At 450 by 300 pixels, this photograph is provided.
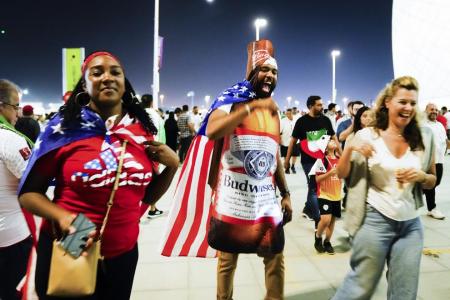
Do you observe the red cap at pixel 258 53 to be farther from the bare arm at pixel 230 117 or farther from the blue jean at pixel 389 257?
the blue jean at pixel 389 257

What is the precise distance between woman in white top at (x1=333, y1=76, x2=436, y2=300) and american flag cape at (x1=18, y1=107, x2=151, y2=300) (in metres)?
1.58

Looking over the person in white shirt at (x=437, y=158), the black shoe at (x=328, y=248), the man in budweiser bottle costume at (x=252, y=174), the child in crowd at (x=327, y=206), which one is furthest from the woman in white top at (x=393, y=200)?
the person in white shirt at (x=437, y=158)

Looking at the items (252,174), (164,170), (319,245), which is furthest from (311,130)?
(164,170)

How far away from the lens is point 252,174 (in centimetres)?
249

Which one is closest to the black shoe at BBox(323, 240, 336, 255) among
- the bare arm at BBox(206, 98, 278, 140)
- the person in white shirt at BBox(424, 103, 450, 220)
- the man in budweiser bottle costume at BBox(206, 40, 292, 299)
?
the man in budweiser bottle costume at BBox(206, 40, 292, 299)

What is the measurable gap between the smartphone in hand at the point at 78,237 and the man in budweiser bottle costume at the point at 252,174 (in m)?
1.07

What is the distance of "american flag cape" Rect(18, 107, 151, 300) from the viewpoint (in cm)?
172

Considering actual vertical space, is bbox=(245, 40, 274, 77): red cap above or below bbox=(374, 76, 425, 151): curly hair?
above

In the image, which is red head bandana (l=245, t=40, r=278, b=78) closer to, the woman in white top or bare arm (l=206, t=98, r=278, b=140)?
bare arm (l=206, t=98, r=278, b=140)

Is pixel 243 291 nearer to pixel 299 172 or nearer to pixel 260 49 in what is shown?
pixel 260 49

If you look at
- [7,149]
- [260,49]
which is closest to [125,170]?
[7,149]

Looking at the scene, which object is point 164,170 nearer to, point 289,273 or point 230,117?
point 230,117

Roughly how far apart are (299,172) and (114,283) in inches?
405

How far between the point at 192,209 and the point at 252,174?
3.09 ft
